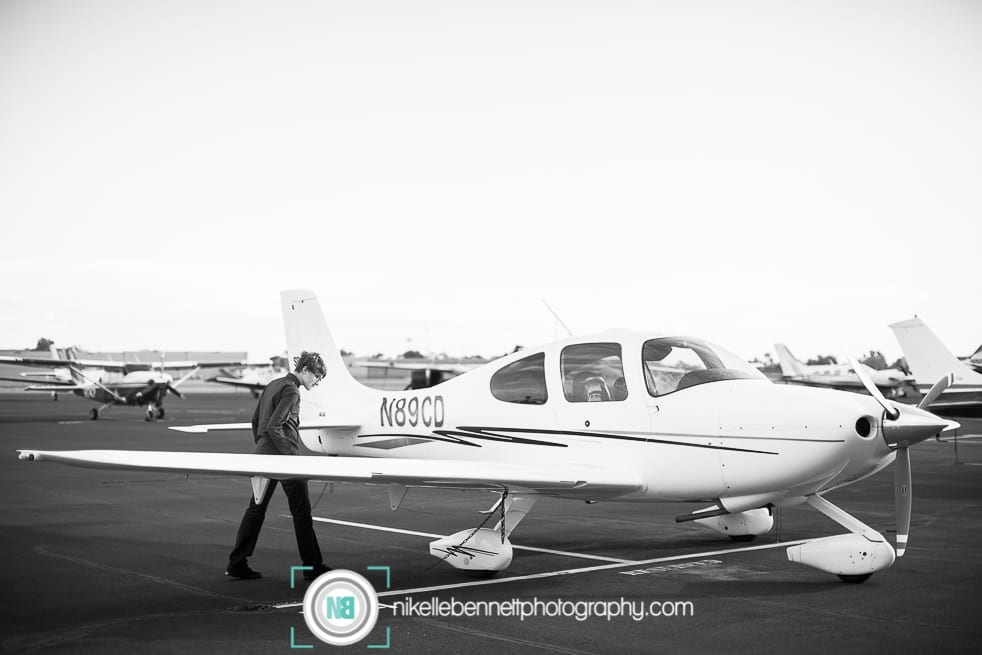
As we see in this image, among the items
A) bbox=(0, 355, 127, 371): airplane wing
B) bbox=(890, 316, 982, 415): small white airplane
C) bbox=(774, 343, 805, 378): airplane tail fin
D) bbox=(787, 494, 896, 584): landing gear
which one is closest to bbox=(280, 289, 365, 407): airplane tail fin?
bbox=(787, 494, 896, 584): landing gear

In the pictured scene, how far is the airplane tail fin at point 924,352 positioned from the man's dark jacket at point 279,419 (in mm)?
14797

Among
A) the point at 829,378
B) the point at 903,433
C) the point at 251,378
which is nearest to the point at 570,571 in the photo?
the point at 903,433

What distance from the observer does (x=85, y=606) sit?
6.18 m

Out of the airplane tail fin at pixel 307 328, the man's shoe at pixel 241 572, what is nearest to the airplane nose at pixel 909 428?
the man's shoe at pixel 241 572

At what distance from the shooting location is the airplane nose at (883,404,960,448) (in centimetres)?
651

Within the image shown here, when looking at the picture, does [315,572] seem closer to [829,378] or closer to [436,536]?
[436,536]

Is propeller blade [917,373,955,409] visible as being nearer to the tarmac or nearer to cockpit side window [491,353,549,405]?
the tarmac

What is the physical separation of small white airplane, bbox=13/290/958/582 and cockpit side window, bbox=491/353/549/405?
0.01 metres

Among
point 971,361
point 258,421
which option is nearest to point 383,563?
point 258,421

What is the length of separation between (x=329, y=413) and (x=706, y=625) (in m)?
5.33

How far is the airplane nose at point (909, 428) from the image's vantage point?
651cm

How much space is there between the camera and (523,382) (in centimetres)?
803

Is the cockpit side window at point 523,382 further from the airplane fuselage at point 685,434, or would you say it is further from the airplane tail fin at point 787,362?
the airplane tail fin at point 787,362

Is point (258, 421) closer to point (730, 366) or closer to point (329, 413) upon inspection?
point (329, 413)
